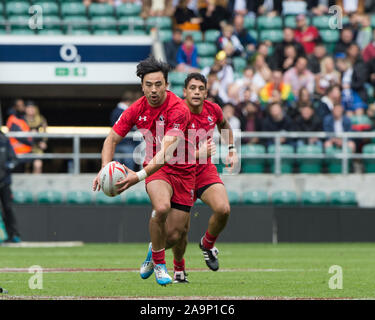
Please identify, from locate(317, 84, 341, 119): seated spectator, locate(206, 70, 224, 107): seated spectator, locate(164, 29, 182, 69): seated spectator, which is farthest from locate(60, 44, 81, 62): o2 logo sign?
locate(317, 84, 341, 119): seated spectator

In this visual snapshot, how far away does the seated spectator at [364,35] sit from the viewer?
22.7 meters

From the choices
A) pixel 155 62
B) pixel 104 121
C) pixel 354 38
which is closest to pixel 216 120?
pixel 155 62

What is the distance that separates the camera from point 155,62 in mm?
9461

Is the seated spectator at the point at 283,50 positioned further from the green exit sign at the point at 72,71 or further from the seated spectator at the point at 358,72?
the green exit sign at the point at 72,71

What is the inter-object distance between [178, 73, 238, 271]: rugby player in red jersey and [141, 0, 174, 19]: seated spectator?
13.9 metres

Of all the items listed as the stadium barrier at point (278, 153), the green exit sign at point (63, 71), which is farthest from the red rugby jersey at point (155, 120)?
the green exit sign at point (63, 71)

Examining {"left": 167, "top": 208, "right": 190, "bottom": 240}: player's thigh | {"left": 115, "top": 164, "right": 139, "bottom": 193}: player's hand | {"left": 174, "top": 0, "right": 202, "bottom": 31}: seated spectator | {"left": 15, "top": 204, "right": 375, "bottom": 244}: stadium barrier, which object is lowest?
{"left": 15, "top": 204, "right": 375, "bottom": 244}: stadium barrier

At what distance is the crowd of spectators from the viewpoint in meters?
19.3

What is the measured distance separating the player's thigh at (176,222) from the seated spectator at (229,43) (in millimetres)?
11883

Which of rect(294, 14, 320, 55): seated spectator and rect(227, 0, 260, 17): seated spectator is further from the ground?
rect(227, 0, 260, 17): seated spectator

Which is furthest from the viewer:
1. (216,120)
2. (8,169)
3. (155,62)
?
(8,169)

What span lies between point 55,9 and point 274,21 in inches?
228

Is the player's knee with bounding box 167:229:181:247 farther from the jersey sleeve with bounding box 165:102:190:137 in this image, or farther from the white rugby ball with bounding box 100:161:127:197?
the white rugby ball with bounding box 100:161:127:197

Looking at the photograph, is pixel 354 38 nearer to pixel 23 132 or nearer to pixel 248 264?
pixel 23 132
